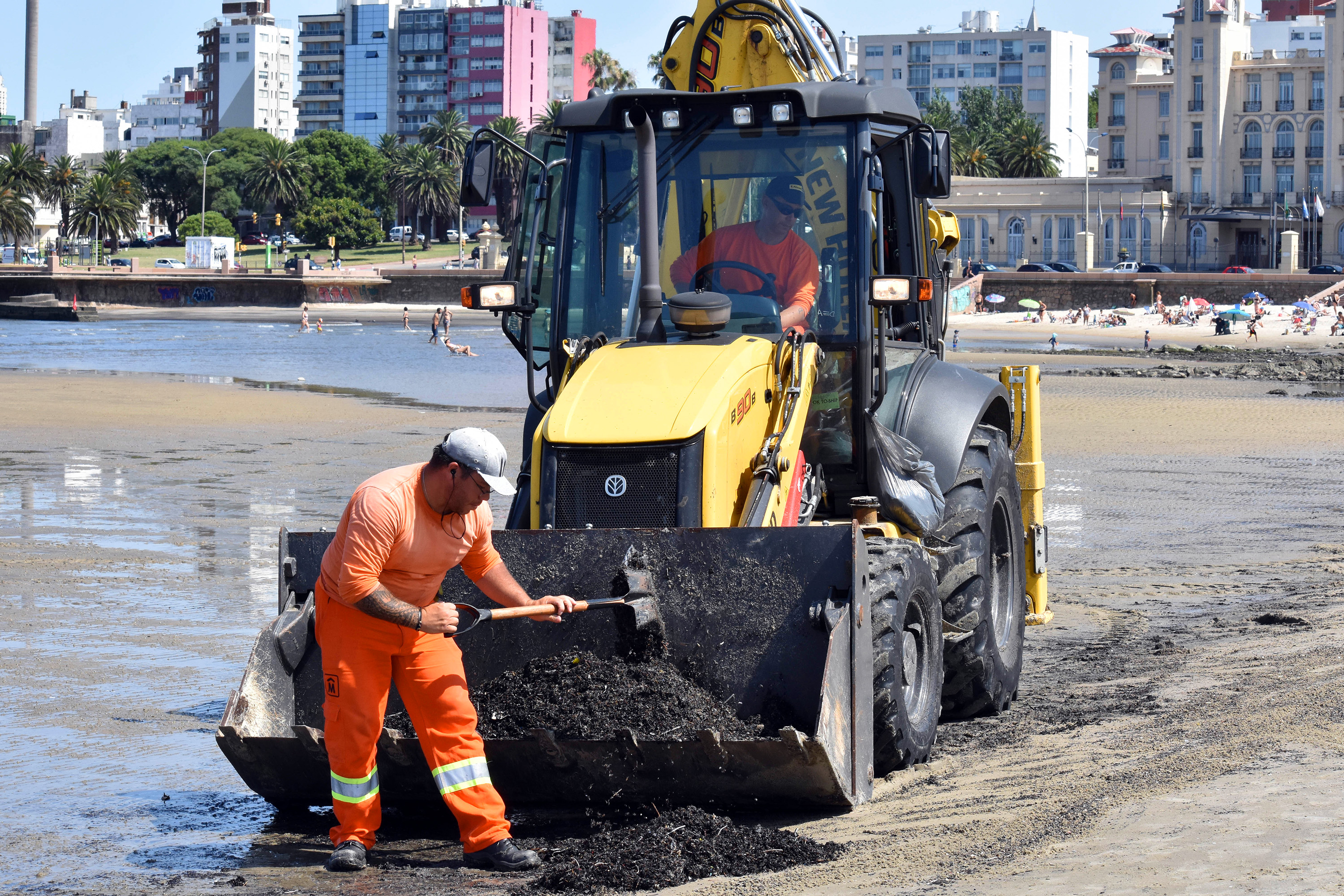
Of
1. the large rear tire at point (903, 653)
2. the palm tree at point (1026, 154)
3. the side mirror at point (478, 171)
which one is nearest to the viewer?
the large rear tire at point (903, 653)

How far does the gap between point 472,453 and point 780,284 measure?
2.18m

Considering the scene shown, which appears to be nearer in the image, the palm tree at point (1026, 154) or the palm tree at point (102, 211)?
the palm tree at point (1026, 154)

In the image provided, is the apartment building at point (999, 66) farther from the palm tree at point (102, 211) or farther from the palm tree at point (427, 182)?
the palm tree at point (102, 211)

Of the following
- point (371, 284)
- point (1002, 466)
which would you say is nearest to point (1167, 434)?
point (1002, 466)

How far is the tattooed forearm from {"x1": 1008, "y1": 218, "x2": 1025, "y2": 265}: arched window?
299 ft

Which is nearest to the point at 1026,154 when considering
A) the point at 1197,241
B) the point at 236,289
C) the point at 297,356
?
the point at 1197,241

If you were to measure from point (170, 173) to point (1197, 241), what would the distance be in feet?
298

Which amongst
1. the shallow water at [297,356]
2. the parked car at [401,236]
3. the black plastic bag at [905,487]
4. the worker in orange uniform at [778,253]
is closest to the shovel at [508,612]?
the black plastic bag at [905,487]

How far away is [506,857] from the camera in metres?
5.61

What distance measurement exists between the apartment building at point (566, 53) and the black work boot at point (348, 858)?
169 m

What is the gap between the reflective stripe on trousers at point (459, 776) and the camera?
222 inches

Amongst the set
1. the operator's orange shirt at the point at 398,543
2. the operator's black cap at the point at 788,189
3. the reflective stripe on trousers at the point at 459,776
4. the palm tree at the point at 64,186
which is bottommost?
the reflective stripe on trousers at the point at 459,776

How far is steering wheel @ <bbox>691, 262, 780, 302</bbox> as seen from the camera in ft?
23.6

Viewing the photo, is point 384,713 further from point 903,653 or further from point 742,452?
point 903,653
